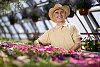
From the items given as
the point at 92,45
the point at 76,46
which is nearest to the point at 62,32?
the point at 76,46

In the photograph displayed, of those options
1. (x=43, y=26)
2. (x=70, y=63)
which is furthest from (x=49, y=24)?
(x=70, y=63)

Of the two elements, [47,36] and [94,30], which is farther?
[94,30]

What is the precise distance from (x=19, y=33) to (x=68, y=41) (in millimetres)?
19082

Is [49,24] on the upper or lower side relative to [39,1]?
lower

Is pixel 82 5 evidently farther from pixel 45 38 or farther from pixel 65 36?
pixel 65 36

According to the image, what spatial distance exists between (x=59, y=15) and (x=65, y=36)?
0.30 m

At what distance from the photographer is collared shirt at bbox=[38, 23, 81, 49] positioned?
14.6ft

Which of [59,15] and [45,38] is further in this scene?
[45,38]

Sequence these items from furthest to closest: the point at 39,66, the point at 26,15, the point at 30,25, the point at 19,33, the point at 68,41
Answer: the point at 19,33 → the point at 30,25 → the point at 26,15 → the point at 68,41 → the point at 39,66

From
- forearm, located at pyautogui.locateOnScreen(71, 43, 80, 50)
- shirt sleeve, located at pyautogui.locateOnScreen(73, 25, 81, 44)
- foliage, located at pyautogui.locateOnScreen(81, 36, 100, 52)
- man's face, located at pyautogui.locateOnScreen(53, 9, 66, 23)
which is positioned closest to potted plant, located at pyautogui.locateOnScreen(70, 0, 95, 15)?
foliage, located at pyautogui.locateOnScreen(81, 36, 100, 52)

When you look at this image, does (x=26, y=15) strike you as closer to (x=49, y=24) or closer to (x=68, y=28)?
(x=49, y=24)

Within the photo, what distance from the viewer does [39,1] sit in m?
16.5

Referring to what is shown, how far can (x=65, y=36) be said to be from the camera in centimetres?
451

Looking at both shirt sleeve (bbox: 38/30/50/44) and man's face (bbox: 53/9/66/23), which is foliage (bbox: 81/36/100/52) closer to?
shirt sleeve (bbox: 38/30/50/44)
